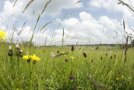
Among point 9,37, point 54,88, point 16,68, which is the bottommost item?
point 54,88

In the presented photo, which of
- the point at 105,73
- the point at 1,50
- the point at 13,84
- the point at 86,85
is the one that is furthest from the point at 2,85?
the point at 1,50

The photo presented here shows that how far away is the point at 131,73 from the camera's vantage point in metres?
3.77

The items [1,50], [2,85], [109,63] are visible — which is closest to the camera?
[2,85]

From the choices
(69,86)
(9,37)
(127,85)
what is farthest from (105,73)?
(9,37)

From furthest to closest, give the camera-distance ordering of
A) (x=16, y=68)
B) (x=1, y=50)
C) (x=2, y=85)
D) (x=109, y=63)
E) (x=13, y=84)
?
(x=1, y=50), (x=109, y=63), (x=16, y=68), (x=2, y=85), (x=13, y=84)

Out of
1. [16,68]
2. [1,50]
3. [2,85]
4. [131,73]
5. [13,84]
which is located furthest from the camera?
[1,50]

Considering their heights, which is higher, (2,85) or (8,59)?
(8,59)

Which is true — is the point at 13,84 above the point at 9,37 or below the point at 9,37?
below

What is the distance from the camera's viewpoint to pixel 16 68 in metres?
3.46

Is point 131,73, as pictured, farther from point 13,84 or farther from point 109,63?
point 13,84

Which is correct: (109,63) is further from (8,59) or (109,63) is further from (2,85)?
(2,85)

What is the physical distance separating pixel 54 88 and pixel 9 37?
60.8 inches

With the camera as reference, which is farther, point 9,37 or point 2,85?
point 9,37

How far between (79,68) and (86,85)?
1.86ft
